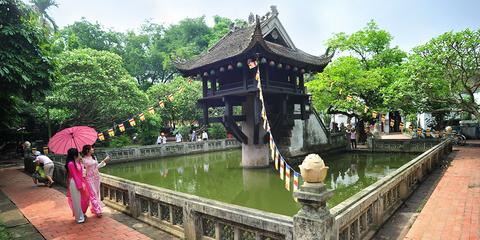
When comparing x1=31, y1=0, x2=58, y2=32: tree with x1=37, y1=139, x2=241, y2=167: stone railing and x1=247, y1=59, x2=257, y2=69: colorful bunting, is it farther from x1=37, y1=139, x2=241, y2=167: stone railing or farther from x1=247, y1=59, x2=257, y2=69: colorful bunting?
x1=247, y1=59, x2=257, y2=69: colorful bunting

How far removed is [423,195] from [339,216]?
513 cm

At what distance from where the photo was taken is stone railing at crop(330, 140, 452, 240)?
4055mm

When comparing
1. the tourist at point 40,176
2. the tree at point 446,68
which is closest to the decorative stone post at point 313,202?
the tourist at point 40,176

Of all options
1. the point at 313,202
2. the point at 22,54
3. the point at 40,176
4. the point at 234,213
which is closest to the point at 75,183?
the point at 234,213

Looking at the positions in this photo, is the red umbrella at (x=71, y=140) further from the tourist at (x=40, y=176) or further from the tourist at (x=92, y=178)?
the tourist at (x=40, y=176)

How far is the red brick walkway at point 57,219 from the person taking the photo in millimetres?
5121

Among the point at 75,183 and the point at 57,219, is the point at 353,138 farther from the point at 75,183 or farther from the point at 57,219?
the point at 57,219

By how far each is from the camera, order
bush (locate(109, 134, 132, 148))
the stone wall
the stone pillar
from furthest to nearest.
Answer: bush (locate(109, 134, 132, 148))
the stone wall
the stone pillar

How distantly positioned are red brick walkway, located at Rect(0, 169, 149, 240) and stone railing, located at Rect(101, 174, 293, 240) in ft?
1.64

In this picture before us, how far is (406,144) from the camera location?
18.7 metres

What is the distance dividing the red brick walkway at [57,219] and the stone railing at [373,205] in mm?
3255

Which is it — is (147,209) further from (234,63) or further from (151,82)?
(151,82)

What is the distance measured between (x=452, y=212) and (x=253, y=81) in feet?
30.7

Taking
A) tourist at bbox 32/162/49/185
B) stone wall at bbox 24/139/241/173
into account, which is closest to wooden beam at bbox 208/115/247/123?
stone wall at bbox 24/139/241/173
